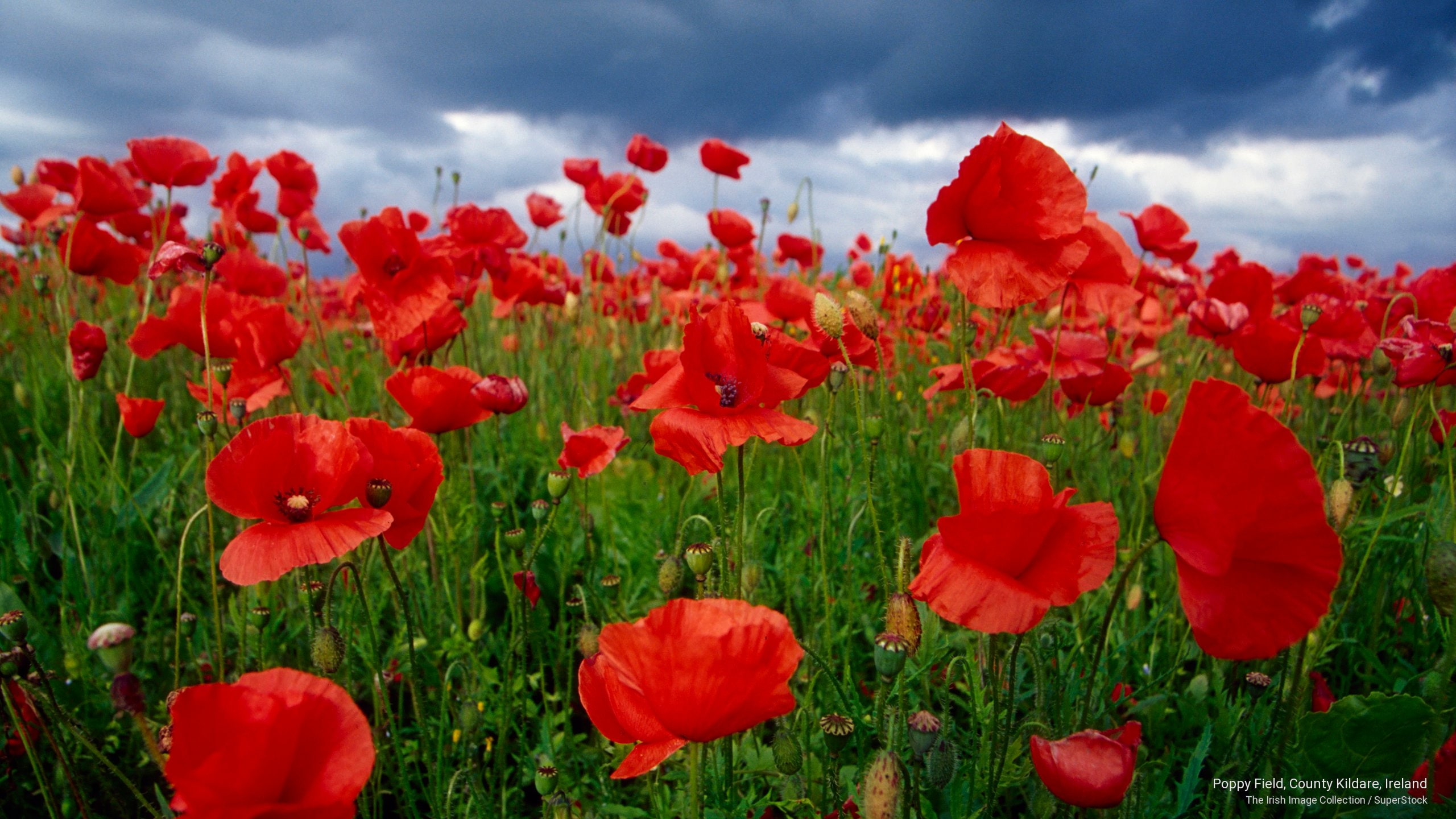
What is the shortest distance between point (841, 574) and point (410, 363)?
1.57 meters

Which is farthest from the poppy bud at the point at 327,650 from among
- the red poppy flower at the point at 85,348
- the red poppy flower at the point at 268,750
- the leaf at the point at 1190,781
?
the red poppy flower at the point at 85,348

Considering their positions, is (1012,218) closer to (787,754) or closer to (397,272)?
(787,754)

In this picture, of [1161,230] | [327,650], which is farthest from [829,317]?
[1161,230]

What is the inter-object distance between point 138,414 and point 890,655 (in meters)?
2.13

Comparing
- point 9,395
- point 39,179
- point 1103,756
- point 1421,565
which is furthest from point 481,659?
point 9,395

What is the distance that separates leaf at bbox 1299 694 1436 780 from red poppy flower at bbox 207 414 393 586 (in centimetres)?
157

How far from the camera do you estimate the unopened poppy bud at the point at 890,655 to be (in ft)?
3.27

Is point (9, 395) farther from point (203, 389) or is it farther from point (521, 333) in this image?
point (203, 389)

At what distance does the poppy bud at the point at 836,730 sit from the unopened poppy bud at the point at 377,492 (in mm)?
771

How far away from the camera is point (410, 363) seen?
261cm

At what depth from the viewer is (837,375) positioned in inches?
67.4

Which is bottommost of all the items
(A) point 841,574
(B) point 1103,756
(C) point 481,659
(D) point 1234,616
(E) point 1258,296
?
(C) point 481,659

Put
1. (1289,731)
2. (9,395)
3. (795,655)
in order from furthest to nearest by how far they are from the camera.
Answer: (9,395)
(1289,731)
(795,655)

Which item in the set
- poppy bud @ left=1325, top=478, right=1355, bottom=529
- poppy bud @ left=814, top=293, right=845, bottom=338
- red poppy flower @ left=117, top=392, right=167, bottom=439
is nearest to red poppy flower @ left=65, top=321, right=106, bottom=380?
red poppy flower @ left=117, top=392, right=167, bottom=439
